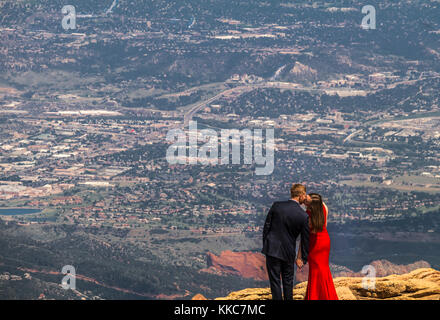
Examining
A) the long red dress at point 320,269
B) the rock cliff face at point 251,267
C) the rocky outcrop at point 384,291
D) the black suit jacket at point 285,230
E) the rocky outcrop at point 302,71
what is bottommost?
the rock cliff face at point 251,267

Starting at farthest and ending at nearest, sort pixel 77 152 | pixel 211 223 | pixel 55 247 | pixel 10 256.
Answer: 1. pixel 77 152
2. pixel 211 223
3. pixel 55 247
4. pixel 10 256

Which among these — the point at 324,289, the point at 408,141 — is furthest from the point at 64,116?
the point at 324,289

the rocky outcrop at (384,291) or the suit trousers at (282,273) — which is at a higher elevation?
the suit trousers at (282,273)

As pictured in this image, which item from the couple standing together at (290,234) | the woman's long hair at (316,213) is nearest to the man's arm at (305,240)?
the couple standing together at (290,234)

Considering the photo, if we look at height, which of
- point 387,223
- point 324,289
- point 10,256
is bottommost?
point 387,223

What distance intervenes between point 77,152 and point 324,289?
394 feet

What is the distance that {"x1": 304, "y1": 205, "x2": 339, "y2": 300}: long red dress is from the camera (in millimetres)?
16547

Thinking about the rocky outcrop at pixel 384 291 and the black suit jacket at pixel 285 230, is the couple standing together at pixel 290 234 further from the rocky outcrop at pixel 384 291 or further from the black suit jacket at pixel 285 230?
the rocky outcrop at pixel 384 291

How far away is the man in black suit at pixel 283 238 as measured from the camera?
15977 millimetres

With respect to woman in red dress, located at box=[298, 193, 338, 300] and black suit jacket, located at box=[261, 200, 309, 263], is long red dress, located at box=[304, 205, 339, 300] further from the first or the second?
black suit jacket, located at box=[261, 200, 309, 263]

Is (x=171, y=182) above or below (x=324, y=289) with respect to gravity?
below

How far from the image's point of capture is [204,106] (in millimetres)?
165875
